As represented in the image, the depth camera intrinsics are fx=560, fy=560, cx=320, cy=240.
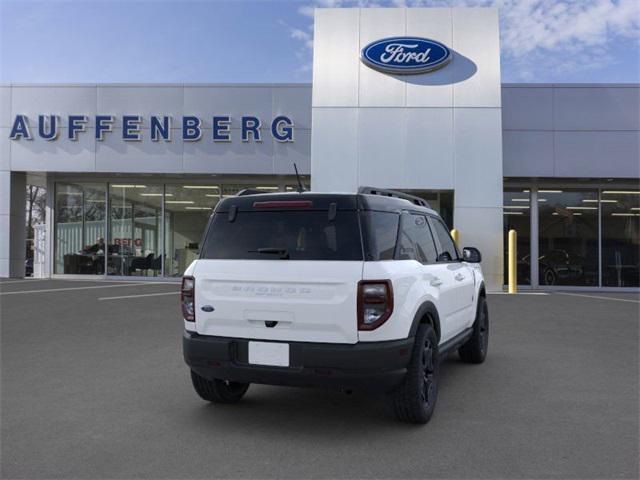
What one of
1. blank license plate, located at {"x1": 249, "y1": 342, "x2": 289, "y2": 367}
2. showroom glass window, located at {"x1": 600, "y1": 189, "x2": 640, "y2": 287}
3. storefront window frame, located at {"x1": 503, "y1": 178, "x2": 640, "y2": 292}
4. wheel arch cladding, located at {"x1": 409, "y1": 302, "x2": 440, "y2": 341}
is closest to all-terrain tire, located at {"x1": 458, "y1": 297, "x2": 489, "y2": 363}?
wheel arch cladding, located at {"x1": 409, "y1": 302, "x2": 440, "y2": 341}

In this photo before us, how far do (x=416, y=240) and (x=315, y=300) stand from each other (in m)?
1.37

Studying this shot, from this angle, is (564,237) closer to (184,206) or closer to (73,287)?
(184,206)

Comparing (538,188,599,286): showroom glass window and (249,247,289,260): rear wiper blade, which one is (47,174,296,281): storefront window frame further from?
(249,247,289,260): rear wiper blade

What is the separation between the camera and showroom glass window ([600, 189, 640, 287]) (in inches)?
701

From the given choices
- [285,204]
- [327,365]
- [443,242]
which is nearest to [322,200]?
[285,204]

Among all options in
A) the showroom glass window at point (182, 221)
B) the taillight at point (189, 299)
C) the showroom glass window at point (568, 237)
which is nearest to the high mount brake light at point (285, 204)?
the taillight at point (189, 299)

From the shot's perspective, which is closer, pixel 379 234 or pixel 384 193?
pixel 379 234

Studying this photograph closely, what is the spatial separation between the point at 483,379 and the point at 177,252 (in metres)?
15.2

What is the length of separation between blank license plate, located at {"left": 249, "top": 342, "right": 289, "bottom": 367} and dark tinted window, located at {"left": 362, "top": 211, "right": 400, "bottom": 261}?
0.90 metres

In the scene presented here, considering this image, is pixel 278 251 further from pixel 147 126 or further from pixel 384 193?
pixel 147 126

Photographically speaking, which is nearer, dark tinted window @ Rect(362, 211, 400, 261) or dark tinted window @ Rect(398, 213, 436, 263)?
dark tinted window @ Rect(362, 211, 400, 261)

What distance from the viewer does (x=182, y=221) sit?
19500mm

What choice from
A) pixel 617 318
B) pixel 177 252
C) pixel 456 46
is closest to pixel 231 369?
pixel 617 318

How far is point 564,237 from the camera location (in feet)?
58.3
